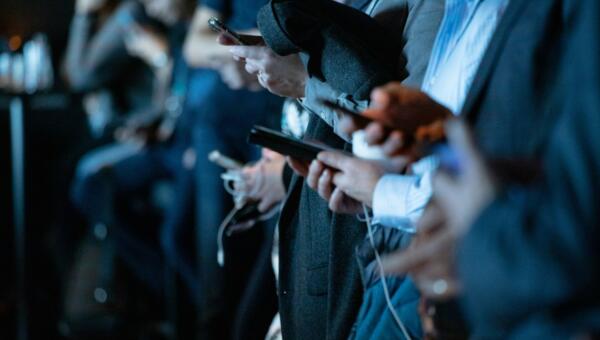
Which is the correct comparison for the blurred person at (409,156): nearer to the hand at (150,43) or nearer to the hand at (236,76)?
the hand at (236,76)

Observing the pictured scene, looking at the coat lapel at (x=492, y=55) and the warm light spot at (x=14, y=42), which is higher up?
the coat lapel at (x=492, y=55)

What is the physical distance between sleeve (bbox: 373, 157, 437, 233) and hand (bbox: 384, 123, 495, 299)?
13 centimetres

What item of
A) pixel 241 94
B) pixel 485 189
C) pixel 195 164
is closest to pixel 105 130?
pixel 195 164

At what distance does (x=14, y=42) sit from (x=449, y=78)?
2246 millimetres

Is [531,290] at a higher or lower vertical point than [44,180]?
higher

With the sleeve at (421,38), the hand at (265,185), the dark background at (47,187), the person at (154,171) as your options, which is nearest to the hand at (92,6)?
the dark background at (47,187)

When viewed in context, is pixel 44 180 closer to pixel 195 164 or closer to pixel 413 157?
pixel 195 164

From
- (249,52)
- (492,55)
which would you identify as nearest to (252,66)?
(249,52)

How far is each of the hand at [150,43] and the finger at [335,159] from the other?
200cm

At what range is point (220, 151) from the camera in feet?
8.20

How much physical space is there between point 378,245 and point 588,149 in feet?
1.62

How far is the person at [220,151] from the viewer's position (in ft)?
8.04

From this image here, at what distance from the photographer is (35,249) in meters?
3.93

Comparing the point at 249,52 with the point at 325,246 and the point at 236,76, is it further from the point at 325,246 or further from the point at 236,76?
the point at 236,76
